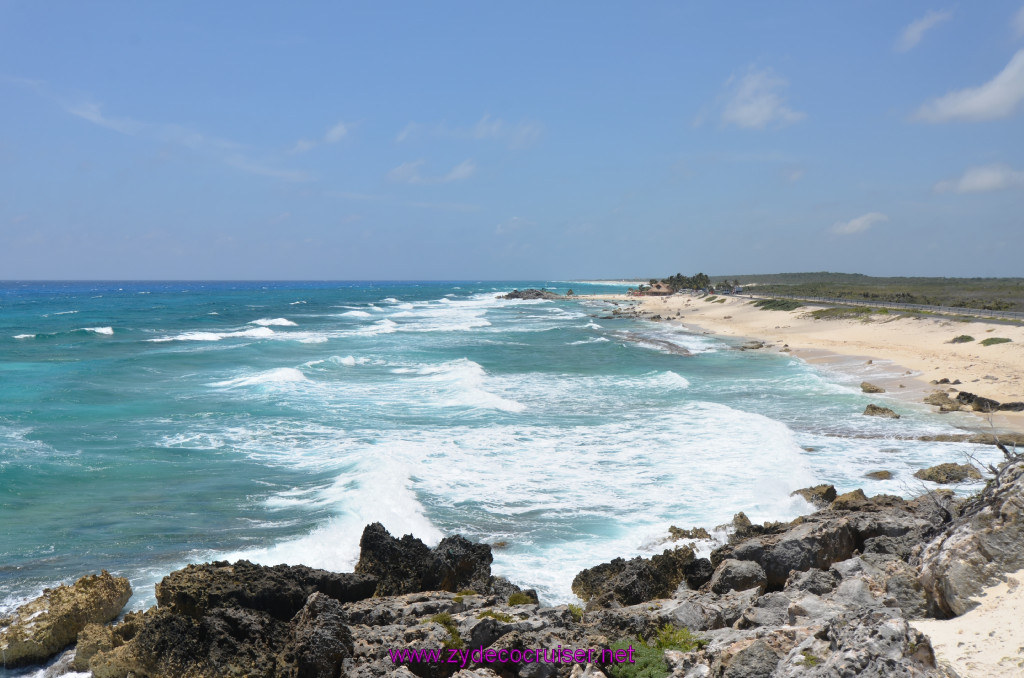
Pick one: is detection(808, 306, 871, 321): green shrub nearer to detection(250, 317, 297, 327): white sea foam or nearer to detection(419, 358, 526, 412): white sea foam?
detection(419, 358, 526, 412): white sea foam

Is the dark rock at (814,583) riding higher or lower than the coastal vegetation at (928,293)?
lower

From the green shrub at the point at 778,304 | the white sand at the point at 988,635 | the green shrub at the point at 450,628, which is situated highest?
the green shrub at the point at 778,304

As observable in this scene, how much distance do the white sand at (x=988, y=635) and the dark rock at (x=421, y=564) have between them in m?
6.54

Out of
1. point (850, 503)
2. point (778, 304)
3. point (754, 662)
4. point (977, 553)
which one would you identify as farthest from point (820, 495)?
point (778, 304)

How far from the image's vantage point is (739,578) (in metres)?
10.2

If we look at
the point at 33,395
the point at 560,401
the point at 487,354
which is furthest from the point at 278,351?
the point at 560,401

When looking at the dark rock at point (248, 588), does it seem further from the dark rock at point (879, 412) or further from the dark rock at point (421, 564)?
the dark rock at point (879, 412)

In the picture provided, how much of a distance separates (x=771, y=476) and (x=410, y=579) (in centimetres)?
1107

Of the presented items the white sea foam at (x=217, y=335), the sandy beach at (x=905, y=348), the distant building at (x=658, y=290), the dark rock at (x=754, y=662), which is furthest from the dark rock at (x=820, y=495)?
the distant building at (x=658, y=290)

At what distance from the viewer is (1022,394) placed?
88.7 feet

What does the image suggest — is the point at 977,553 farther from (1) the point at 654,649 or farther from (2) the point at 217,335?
(2) the point at 217,335

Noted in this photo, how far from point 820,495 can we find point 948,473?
13.5ft

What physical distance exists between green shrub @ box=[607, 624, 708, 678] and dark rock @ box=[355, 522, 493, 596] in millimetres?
3671

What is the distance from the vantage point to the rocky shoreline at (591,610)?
21.8 feet
